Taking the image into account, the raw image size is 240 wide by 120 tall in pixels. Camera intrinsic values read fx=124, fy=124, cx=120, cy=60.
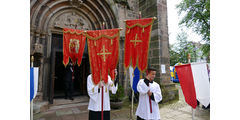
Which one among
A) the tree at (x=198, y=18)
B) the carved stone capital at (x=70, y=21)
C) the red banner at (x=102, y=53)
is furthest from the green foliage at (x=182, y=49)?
the red banner at (x=102, y=53)

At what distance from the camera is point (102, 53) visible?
105 inches

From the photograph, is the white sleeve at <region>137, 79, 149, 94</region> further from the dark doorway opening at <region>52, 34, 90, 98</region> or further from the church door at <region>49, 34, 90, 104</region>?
the dark doorway opening at <region>52, 34, 90, 98</region>

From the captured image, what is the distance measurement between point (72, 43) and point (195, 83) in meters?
3.51

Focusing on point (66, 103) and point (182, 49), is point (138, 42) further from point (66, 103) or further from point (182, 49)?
point (182, 49)

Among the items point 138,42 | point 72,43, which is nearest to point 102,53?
point 138,42

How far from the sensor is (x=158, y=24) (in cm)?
620

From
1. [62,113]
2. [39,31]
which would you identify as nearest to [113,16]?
[39,31]

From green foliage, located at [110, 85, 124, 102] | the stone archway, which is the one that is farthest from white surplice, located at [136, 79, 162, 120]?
the stone archway

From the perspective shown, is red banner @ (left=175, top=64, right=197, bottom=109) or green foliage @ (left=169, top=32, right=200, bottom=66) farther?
green foliage @ (left=169, top=32, right=200, bottom=66)

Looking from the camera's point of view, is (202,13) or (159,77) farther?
(202,13)

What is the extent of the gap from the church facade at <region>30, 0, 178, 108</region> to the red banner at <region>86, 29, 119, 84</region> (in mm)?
2721

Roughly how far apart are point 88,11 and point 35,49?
327 cm

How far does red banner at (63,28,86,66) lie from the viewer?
3.80 m

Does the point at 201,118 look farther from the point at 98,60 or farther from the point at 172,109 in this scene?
the point at 98,60
